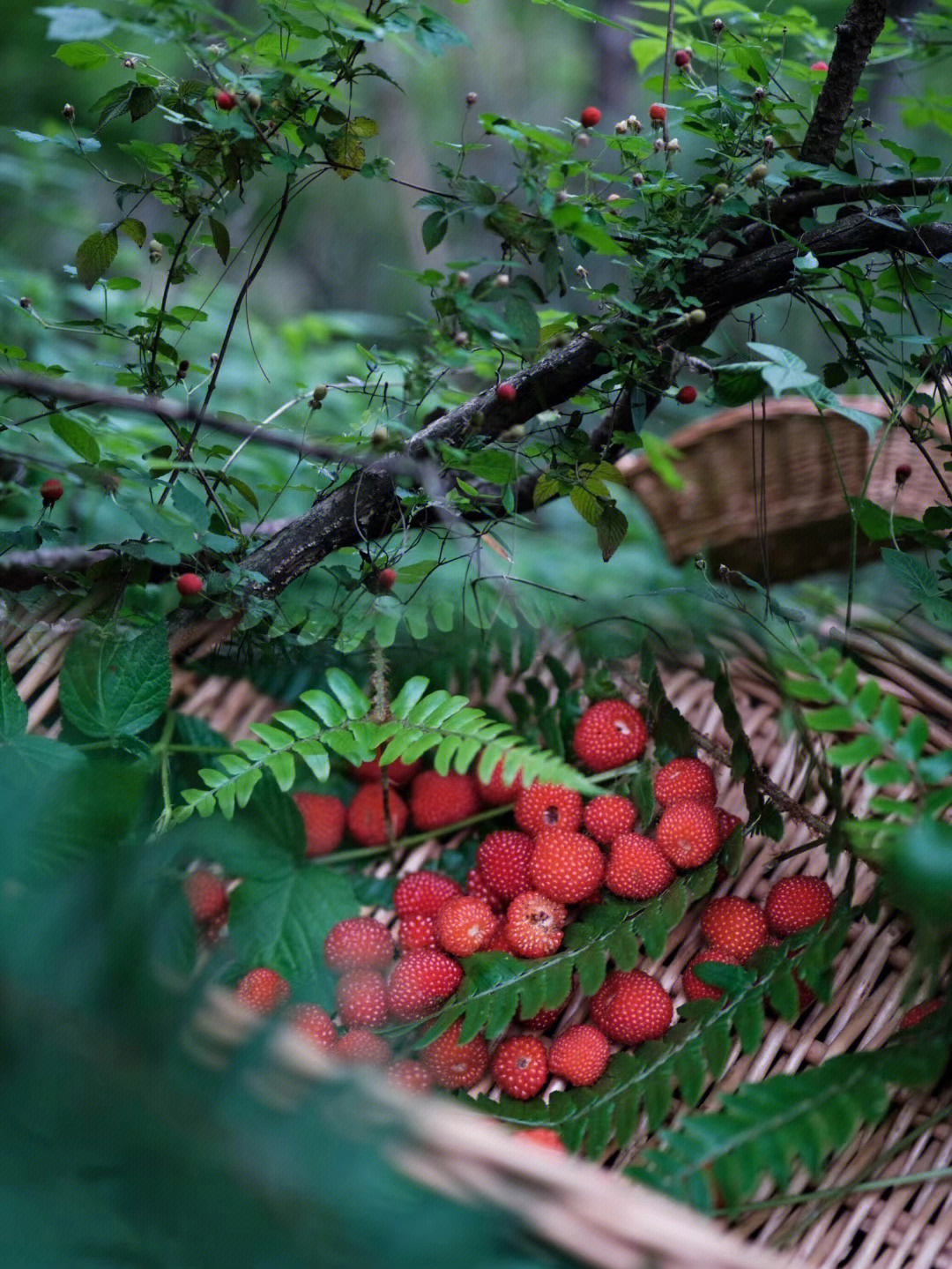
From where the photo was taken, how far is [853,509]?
2.23ft

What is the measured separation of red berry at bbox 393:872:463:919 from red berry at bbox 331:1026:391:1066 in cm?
11

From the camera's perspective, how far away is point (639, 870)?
0.72m

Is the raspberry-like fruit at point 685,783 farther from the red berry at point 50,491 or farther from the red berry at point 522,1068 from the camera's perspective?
the red berry at point 50,491

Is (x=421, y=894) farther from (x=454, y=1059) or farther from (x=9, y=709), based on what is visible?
(x=9, y=709)

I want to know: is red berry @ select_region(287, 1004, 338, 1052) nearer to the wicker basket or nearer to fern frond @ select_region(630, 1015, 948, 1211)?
fern frond @ select_region(630, 1015, 948, 1211)

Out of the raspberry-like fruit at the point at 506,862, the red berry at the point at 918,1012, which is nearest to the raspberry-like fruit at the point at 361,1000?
the raspberry-like fruit at the point at 506,862

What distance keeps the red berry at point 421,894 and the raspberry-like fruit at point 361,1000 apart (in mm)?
74

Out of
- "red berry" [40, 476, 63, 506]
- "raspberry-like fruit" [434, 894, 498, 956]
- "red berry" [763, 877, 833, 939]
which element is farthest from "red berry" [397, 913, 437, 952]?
"red berry" [40, 476, 63, 506]

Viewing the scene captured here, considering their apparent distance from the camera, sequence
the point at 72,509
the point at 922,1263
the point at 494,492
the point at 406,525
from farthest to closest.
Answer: the point at 72,509 → the point at 494,492 → the point at 406,525 → the point at 922,1263

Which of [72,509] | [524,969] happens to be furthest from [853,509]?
[72,509]

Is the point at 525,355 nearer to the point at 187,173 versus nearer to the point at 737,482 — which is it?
the point at 187,173

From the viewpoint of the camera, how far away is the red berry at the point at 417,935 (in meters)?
0.74

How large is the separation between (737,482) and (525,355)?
0.60 metres

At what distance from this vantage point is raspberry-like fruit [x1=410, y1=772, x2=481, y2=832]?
2.71 ft
